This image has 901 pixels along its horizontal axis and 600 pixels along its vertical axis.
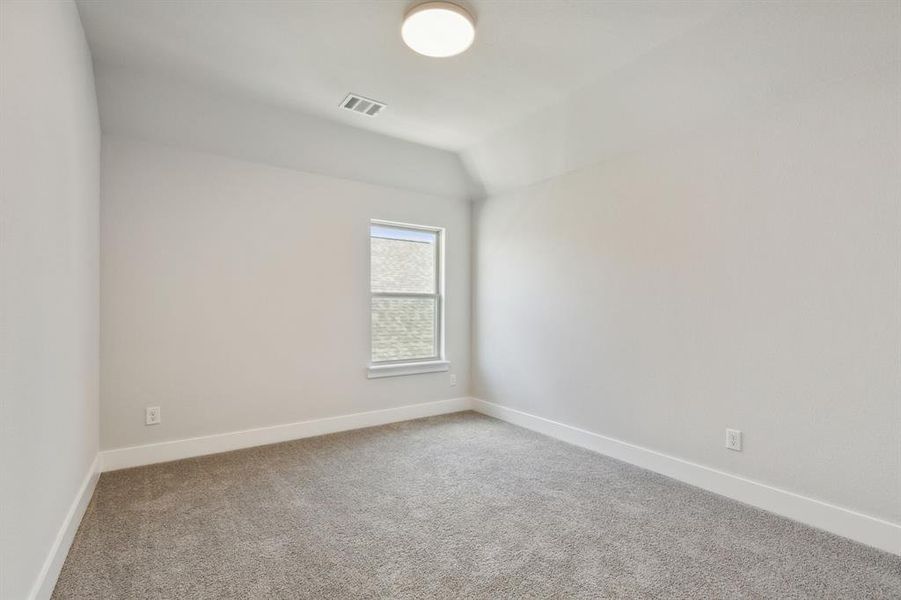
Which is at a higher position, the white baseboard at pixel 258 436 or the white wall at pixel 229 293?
the white wall at pixel 229 293

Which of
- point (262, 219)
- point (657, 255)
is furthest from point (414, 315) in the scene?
point (657, 255)

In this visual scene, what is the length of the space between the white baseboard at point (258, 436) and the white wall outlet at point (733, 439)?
261cm

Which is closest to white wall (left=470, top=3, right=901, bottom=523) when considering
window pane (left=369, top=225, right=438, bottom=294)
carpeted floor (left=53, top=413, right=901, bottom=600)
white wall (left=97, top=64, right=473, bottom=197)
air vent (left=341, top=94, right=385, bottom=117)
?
carpeted floor (left=53, top=413, right=901, bottom=600)

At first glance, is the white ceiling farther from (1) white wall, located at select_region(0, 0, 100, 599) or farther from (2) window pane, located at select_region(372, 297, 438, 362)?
(2) window pane, located at select_region(372, 297, 438, 362)

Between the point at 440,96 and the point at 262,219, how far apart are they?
171cm

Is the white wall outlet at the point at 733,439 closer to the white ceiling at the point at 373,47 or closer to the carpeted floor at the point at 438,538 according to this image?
the carpeted floor at the point at 438,538

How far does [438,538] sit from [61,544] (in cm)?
162

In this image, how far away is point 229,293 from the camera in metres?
3.54

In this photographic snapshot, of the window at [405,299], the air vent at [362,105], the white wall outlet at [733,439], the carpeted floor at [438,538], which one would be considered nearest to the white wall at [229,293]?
the window at [405,299]

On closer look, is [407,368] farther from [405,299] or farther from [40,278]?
[40,278]

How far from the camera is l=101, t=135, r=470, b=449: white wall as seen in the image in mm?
3152

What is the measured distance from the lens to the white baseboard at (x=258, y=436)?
3.14m

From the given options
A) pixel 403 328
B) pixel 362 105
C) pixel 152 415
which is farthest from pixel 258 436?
pixel 362 105

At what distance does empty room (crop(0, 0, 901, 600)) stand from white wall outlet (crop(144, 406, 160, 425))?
0.5 inches
